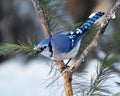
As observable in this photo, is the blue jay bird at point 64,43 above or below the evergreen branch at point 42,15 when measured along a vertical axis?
below

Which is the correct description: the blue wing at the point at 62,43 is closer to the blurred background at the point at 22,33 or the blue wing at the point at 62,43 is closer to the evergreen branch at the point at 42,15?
the evergreen branch at the point at 42,15

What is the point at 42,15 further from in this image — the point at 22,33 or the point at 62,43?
the point at 22,33

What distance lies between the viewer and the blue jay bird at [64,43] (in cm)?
41

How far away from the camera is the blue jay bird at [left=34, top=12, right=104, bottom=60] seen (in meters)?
0.41

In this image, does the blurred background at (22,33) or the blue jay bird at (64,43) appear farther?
the blurred background at (22,33)

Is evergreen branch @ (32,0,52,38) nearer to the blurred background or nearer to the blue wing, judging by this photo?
the blue wing

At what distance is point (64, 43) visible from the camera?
44cm

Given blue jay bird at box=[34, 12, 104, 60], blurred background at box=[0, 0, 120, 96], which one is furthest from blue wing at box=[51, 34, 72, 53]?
blurred background at box=[0, 0, 120, 96]

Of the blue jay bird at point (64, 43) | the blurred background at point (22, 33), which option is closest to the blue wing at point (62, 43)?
the blue jay bird at point (64, 43)

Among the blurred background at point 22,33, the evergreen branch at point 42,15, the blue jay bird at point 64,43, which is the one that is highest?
the blurred background at point 22,33

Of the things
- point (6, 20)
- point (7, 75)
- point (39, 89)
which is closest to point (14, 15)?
point (6, 20)

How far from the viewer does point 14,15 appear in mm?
1567

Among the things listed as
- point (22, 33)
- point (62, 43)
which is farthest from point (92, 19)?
point (22, 33)

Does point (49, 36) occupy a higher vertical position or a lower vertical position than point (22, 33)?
lower
